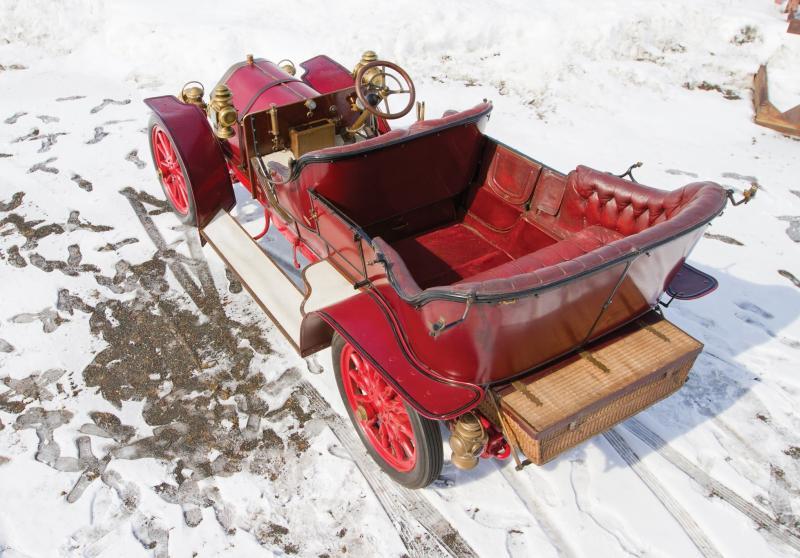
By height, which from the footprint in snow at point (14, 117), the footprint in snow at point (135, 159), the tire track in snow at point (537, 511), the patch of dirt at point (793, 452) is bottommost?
the footprint in snow at point (14, 117)

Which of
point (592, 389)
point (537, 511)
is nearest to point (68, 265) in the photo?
point (537, 511)

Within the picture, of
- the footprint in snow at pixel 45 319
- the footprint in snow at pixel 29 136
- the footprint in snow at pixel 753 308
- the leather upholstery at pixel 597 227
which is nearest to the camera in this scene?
the leather upholstery at pixel 597 227

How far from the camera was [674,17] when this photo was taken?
9.23 m

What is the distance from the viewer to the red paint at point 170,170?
5.32m

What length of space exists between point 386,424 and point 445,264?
1.40 metres

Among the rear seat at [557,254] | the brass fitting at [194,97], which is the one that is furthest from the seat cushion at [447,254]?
the brass fitting at [194,97]

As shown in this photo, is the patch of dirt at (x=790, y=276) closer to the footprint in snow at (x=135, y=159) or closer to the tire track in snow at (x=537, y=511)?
the tire track in snow at (x=537, y=511)

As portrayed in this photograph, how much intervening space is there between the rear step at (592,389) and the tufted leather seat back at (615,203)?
2.06 feet

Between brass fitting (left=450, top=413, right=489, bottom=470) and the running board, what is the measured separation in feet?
3.94

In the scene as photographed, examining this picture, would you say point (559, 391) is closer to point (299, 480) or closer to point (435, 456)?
point (435, 456)

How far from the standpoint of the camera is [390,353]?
308 cm

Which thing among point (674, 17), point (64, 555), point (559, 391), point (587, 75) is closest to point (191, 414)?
point (64, 555)

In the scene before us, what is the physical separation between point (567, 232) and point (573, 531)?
6.15 ft

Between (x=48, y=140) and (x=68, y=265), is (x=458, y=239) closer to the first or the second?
(x=68, y=265)
